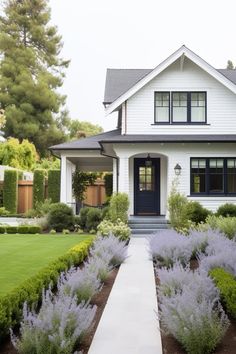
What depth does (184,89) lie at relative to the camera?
715 inches

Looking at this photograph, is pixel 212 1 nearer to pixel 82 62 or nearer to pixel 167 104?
pixel 167 104

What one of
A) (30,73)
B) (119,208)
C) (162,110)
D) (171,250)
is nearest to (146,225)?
(119,208)

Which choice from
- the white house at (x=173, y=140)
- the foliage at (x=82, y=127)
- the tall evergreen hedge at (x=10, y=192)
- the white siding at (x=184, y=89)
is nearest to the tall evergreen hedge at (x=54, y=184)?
the tall evergreen hedge at (x=10, y=192)

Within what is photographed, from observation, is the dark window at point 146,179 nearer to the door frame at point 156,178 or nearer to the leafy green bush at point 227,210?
the door frame at point 156,178

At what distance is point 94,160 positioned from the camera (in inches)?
879

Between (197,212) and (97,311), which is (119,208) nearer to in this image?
(197,212)

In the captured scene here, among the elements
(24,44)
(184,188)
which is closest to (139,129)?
(184,188)

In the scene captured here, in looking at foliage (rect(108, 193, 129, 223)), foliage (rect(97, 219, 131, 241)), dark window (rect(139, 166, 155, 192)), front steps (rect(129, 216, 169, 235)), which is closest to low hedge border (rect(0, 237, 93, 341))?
foliage (rect(97, 219, 131, 241))

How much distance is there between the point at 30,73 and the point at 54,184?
22.5 meters

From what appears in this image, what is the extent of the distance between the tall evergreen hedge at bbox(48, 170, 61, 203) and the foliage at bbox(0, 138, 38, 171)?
31.9 ft

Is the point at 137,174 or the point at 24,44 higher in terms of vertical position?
the point at 24,44

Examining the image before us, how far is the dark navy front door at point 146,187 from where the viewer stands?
1839cm

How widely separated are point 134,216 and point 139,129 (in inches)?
140

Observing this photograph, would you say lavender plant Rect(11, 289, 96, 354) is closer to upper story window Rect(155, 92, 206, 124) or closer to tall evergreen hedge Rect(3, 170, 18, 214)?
upper story window Rect(155, 92, 206, 124)
